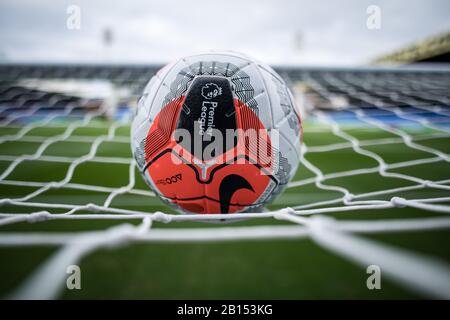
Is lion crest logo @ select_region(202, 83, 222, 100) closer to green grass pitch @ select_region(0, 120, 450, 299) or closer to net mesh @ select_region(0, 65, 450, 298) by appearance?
net mesh @ select_region(0, 65, 450, 298)

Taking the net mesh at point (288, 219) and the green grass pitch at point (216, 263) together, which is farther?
the green grass pitch at point (216, 263)

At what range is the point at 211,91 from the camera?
1049 mm

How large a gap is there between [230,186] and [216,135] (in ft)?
0.63

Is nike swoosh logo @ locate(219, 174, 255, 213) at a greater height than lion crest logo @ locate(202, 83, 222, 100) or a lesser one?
lesser

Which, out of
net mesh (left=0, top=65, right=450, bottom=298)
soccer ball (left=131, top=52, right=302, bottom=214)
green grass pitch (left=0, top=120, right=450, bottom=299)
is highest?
soccer ball (left=131, top=52, right=302, bottom=214)

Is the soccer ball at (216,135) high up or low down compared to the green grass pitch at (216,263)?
up

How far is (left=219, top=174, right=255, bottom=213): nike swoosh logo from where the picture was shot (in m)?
1.08

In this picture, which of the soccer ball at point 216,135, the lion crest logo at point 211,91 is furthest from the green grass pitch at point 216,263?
the lion crest logo at point 211,91

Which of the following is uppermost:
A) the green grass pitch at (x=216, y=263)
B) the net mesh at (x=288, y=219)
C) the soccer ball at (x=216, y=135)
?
the soccer ball at (x=216, y=135)

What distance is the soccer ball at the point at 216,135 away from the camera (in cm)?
103

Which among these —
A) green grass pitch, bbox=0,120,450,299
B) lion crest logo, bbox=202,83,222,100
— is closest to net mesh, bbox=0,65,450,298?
green grass pitch, bbox=0,120,450,299

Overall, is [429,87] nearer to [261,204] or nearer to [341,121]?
[341,121]

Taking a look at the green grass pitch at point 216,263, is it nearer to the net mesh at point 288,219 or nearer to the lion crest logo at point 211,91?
the net mesh at point 288,219

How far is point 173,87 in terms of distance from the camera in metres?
1.11
